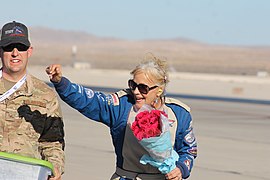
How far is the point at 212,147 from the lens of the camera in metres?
15.5

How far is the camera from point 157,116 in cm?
524

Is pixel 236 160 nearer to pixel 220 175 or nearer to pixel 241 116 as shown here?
pixel 220 175

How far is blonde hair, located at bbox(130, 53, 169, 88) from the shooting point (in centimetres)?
553

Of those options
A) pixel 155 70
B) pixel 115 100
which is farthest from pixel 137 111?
pixel 155 70

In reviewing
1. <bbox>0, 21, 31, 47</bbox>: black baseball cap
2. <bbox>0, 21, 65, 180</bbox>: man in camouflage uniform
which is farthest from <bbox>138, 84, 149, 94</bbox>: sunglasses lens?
<bbox>0, 21, 31, 47</bbox>: black baseball cap

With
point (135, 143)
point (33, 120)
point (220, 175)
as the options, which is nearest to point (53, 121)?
point (33, 120)

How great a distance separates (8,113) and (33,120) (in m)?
0.16

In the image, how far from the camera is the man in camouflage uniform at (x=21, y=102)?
5.50 meters

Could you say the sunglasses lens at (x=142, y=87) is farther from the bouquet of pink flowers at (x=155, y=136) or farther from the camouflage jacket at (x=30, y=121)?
the camouflage jacket at (x=30, y=121)

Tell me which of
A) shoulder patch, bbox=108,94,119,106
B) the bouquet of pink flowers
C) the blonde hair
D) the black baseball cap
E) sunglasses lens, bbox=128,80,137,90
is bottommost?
the bouquet of pink flowers

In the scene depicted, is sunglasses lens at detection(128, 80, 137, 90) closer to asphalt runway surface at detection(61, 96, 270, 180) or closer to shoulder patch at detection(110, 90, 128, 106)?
shoulder patch at detection(110, 90, 128, 106)

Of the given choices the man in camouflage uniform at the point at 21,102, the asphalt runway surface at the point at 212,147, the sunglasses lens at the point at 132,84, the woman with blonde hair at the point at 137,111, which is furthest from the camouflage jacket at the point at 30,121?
the asphalt runway surface at the point at 212,147

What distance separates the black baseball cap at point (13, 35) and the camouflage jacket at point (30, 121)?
0.81 feet

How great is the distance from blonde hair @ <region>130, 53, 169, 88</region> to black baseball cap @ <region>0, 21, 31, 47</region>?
2.38 ft
